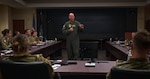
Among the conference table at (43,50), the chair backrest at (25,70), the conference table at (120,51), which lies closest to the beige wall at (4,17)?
the conference table at (43,50)

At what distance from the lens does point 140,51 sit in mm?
2088

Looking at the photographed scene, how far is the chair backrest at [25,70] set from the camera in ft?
7.62

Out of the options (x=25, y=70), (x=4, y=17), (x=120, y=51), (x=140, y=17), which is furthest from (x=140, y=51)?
(x=140, y=17)

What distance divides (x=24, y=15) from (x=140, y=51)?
1326 cm

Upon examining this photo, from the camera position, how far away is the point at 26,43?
2590mm

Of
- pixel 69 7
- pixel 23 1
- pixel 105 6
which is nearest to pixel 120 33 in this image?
pixel 105 6

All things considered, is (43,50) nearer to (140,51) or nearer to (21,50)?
(21,50)

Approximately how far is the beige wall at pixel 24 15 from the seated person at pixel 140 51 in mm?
12999

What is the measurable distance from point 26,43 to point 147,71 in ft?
4.01

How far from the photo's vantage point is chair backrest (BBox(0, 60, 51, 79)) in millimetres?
2322

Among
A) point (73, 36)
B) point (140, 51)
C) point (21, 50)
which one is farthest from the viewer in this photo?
point (73, 36)

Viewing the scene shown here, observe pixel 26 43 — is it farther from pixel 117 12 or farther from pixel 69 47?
pixel 117 12

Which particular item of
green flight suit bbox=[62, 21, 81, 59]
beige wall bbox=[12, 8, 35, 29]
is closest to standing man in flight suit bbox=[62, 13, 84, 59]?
green flight suit bbox=[62, 21, 81, 59]

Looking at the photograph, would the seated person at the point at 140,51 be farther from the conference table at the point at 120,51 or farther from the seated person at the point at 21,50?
the conference table at the point at 120,51
